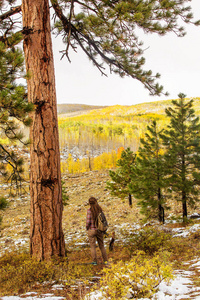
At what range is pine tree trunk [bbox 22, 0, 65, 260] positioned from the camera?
4.32 meters

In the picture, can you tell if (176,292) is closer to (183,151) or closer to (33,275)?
(33,275)

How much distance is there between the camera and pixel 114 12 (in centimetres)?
509

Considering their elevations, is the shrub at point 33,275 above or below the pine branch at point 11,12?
below

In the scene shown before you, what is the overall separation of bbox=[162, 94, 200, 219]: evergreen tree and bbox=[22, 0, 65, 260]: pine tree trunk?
7.13 meters

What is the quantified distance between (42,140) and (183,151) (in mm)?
7745

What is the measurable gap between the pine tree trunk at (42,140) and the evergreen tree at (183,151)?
713cm

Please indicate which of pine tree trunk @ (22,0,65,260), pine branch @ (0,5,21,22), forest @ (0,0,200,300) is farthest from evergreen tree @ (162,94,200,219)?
pine branch @ (0,5,21,22)

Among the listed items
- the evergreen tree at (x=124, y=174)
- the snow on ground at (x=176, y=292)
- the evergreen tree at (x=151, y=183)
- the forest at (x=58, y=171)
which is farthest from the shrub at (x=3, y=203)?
the evergreen tree at (x=124, y=174)

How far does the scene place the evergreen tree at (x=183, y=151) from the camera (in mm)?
10359

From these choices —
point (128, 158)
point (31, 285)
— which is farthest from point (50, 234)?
point (128, 158)

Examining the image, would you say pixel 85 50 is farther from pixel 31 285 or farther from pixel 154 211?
pixel 154 211

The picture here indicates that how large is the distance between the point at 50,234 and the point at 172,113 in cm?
876

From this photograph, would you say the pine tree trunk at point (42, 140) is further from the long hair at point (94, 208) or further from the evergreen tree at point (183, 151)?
the evergreen tree at point (183, 151)

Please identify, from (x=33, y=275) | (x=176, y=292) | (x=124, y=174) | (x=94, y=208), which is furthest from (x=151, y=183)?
(x=176, y=292)
